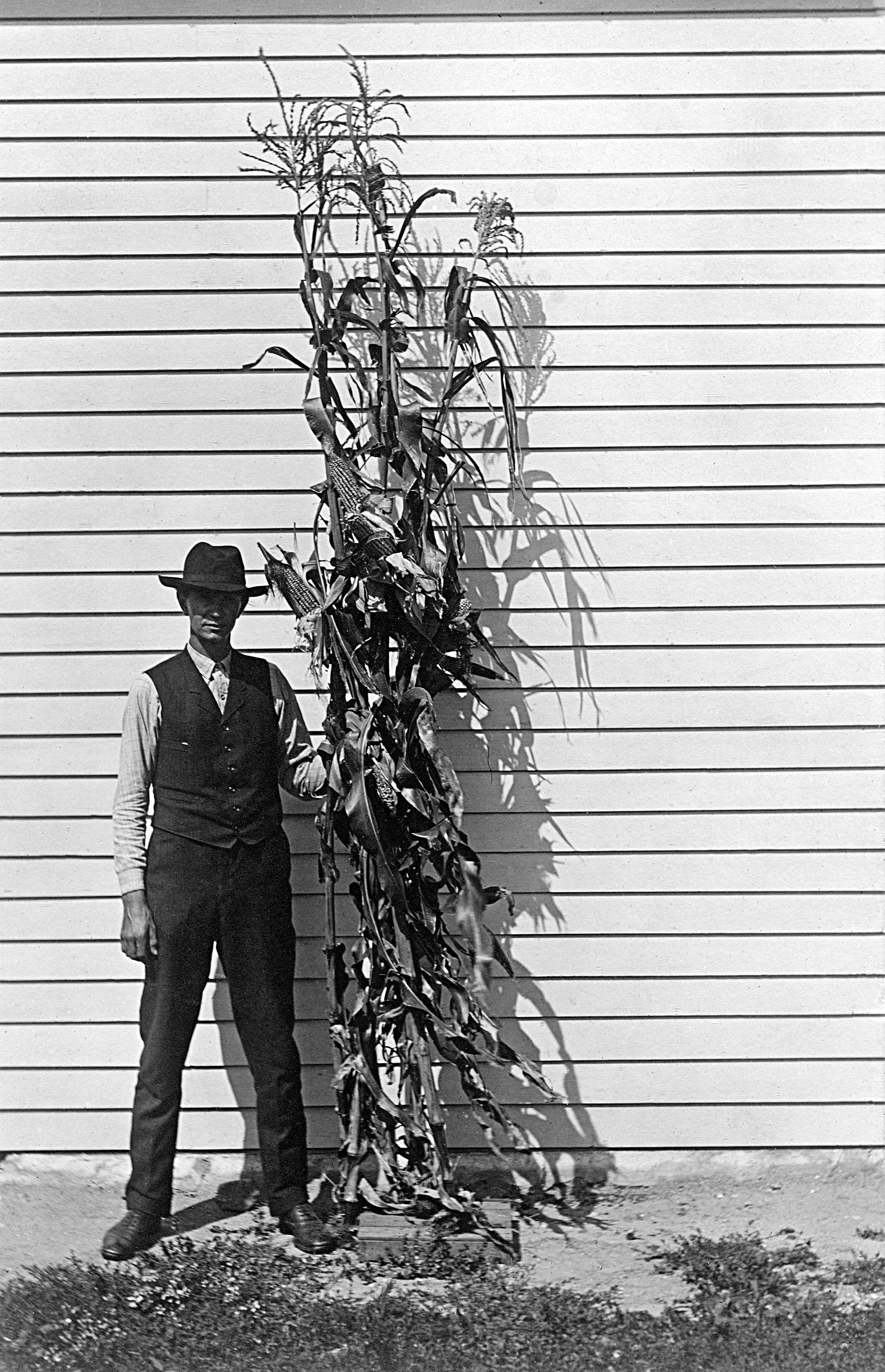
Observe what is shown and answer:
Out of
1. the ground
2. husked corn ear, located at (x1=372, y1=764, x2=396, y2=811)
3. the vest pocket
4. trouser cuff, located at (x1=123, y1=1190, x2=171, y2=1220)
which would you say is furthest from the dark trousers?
husked corn ear, located at (x1=372, y1=764, x2=396, y2=811)

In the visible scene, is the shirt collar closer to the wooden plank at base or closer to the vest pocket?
the vest pocket

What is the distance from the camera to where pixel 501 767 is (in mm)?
4160

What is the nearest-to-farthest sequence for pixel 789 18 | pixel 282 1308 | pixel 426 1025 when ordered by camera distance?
pixel 282 1308
pixel 426 1025
pixel 789 18

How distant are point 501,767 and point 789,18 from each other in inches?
97.6

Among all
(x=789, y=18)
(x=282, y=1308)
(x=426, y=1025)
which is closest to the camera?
(x=282, y=1308)

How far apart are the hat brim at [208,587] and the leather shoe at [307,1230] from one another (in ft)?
5.77

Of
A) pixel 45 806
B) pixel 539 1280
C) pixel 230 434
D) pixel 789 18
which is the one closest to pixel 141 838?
pixel 45 806

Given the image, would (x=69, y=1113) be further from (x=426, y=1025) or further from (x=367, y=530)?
(x=367, y=530)

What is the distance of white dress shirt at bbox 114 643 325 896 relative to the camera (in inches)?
149

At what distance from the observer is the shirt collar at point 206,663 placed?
3.82 metres

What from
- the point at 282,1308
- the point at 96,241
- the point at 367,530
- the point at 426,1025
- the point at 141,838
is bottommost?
the point at 282,1308

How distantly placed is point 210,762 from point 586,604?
1.27 metres

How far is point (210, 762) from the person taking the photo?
3.75 meters

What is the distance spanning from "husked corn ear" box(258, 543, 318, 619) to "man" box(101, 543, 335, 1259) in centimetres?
13
